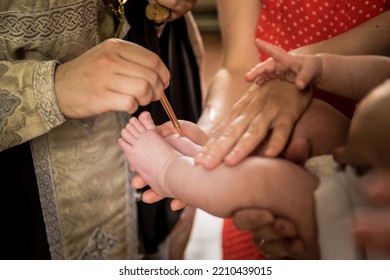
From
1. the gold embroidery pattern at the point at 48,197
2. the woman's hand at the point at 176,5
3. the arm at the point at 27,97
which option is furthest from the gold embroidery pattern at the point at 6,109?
the woman's hand at the point at 176,5

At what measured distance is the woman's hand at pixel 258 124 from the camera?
477 mm

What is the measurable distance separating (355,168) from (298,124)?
0.46 feet

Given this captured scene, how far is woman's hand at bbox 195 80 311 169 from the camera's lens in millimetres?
477

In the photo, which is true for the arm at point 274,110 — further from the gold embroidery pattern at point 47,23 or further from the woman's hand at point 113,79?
the gold embroidery pattern at point 47,23

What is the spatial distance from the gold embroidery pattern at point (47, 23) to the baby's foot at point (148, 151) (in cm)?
17

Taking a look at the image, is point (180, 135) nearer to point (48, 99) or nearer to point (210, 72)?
point (48, 99)

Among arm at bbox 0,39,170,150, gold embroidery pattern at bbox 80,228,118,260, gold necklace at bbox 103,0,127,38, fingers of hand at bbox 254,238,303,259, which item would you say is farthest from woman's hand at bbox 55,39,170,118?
gold embroidery pattern at bbox 80,228,118,260

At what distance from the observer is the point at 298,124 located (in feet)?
1.76

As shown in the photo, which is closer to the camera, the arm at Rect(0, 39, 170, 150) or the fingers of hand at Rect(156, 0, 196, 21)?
the arm at Rect(0, 39, 170, 150)

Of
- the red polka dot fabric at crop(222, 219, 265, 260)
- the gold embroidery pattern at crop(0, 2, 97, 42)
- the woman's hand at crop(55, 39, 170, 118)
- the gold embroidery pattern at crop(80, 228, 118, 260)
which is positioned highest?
the gold embroidery pattern at crop(0, 2, 97, 42)

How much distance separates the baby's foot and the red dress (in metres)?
0.14

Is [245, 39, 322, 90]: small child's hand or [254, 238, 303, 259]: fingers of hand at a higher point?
[245, 39, 322, 90]: small child's hand

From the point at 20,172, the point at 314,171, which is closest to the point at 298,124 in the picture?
the point at 314,171

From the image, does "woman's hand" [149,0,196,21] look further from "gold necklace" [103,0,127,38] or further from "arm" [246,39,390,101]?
"arm" [246,39,390,101]
